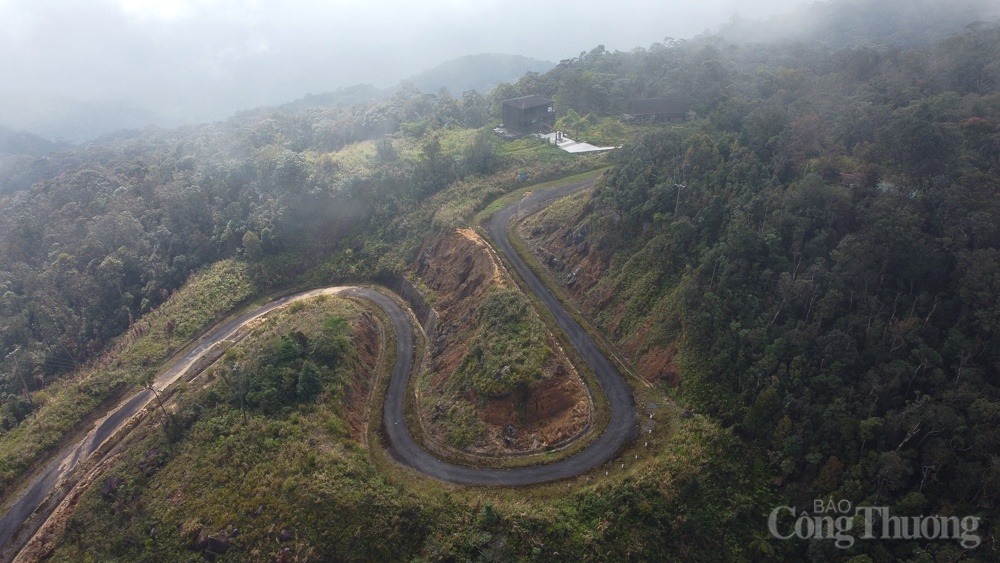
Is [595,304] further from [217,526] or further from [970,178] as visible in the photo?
[217,526]

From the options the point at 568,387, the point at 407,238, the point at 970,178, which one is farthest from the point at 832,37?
the point at 568,387

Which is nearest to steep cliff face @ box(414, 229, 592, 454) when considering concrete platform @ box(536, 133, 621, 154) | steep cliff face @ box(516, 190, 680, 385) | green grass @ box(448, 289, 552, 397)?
green grass @ box(448, 289, 552, 397)

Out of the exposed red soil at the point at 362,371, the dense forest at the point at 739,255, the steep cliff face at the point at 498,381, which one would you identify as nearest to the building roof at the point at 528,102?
the dense forest at the point at 739,255

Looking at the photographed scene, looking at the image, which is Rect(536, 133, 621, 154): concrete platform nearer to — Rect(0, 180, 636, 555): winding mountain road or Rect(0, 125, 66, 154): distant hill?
Rect(0, 180, 636, 555): winding mountain road

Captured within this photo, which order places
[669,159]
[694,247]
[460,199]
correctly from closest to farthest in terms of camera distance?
1. [694,247]
2. [669,159]
3. [460,199]

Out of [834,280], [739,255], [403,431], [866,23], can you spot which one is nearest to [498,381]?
[403,431]

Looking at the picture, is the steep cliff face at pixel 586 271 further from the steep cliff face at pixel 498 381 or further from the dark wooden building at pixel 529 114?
the dark wooden building at pixel 529 114
